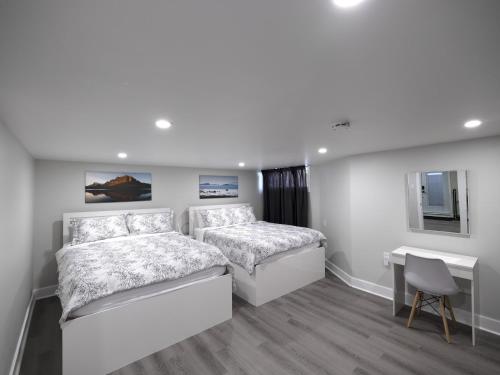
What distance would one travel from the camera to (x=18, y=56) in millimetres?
893

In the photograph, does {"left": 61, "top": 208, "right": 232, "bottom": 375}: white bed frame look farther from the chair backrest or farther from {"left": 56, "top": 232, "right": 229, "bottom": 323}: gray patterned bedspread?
the chair backrest

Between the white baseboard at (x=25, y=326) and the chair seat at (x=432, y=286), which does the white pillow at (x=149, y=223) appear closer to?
the white baseboard at (x=25, y=326)

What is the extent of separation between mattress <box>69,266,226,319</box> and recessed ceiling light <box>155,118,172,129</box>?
1507 mm

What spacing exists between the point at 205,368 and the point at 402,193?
3044mm

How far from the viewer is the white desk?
2.25 metres

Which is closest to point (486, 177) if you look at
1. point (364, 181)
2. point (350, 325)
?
point (364, 181)

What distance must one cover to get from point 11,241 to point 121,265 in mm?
865

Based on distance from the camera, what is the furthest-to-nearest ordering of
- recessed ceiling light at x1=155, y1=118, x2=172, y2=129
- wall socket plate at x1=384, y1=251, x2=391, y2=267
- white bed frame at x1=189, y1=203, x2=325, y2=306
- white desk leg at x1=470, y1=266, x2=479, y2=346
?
wall socket plate at x1=384, y1=251, x2=391, y2=267 → white bed frame at x1=189, y1=203, x2=325, y2=306 → white desk leg at x1=470, y1=266, x2=479, y2=346 → recessed ceiling light at x1=155, y1=118, x2=172, y2=129

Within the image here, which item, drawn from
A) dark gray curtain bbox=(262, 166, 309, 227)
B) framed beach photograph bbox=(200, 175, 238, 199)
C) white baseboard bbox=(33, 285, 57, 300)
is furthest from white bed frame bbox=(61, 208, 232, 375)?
dark gray curtain bbox=(262, 166, 309, 227)

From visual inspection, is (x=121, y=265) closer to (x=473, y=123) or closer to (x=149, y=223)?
(x=149, y=223)

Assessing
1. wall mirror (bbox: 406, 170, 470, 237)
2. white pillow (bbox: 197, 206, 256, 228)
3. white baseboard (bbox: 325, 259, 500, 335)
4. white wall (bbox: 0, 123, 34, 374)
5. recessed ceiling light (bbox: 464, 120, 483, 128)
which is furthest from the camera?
white pillow (bbox: 197, 206, 256, 228)

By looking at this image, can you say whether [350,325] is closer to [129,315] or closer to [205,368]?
[205,368]

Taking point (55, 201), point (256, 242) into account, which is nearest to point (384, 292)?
point (256, 242)

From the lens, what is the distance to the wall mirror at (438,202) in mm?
2615
